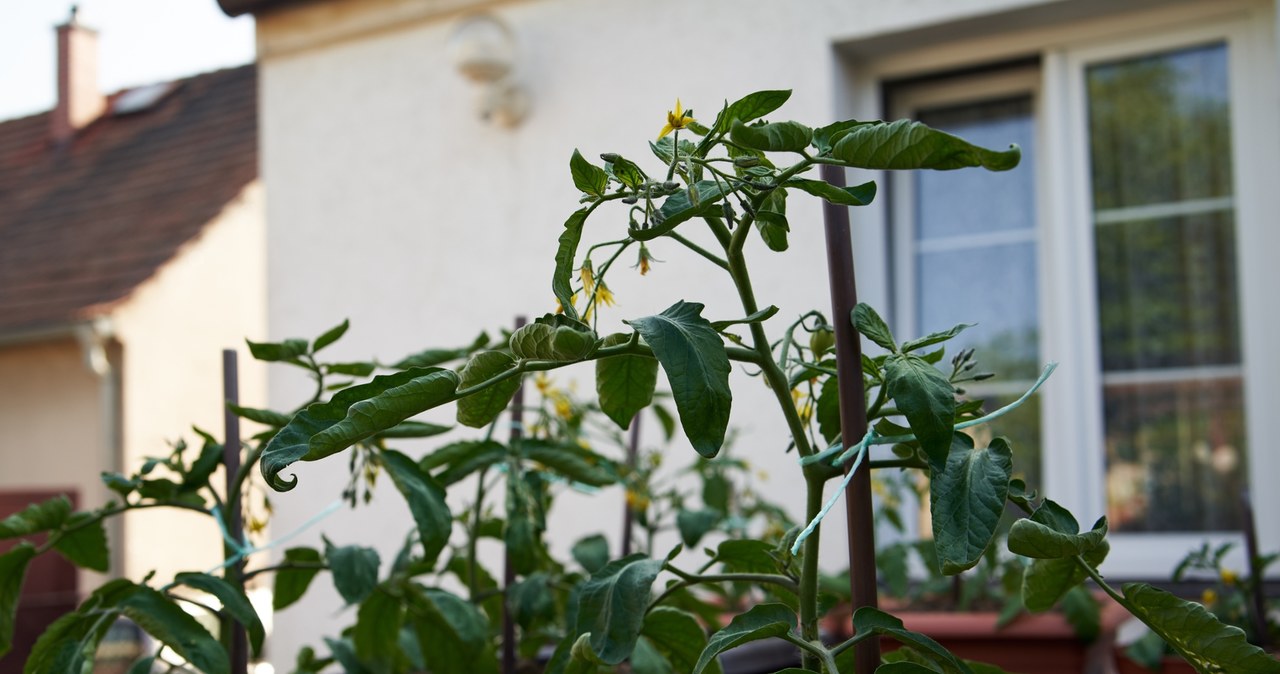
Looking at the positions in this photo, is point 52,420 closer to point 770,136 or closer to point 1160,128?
point 1160,128

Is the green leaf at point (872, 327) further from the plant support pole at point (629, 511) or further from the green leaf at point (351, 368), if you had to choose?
the plant support pole at point (629, 511)

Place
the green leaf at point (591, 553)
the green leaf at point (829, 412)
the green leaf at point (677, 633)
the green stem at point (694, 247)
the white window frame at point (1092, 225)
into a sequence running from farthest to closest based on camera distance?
the white window frame at point (1092, 225) < the green leaf at point (591, 553) < the green leaf at point (677, 633) < the green leaf at point (829, 412) < the green stem at point (694, 247)

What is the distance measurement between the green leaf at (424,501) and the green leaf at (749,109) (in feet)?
1.55

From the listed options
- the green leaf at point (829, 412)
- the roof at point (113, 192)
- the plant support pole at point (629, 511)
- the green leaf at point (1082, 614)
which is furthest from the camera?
the roof at point (113, 192)

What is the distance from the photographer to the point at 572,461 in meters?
1.32

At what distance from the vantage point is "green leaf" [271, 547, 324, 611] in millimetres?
1287

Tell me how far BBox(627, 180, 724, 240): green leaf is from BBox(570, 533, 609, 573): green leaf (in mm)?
875

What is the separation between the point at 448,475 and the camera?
1265mm

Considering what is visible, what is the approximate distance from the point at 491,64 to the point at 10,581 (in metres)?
2.43

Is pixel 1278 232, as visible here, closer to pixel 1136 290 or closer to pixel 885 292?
pixel 1136 290

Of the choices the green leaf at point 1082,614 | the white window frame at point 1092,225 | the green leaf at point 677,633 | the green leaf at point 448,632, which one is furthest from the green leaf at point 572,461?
the white window frame at point 1092,225

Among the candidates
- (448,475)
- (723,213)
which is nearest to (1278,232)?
(448,475)

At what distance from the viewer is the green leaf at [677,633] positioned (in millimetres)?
1015

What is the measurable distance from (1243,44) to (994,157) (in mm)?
2509
